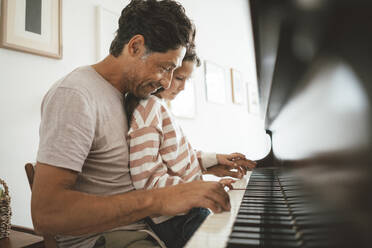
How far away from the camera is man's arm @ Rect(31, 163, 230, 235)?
1.91 ft

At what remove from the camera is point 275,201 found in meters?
0.61

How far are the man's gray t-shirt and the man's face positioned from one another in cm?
7

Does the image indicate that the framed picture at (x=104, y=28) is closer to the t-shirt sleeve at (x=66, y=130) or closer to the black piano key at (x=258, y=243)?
the t-shirt sleeve at (x=66, y=130)

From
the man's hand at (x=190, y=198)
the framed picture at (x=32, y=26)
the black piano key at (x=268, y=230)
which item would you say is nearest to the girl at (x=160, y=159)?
the man's hand at (x=190, y=198)

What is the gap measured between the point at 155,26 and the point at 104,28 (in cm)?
102

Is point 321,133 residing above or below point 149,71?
below

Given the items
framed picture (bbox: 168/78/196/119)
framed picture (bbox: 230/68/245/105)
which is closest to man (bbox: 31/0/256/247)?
framed picture (bbox: 168/78/196/119)

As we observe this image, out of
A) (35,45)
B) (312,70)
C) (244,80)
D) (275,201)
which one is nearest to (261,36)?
(312,70)

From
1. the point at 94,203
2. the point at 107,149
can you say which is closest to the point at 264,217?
the point at 94,203

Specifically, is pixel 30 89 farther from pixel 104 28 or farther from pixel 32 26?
pixel 104 28

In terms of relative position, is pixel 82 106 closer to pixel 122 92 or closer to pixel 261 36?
pixel 122 92

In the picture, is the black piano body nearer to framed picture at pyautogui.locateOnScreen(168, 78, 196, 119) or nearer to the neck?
the neck

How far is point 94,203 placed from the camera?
23.5 inches

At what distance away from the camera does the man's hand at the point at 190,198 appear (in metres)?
0.61
